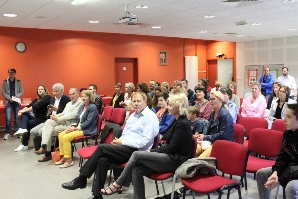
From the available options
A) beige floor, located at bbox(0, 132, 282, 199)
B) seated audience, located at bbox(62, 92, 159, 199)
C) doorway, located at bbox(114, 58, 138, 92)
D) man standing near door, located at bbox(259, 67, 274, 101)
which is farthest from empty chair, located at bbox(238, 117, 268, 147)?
doorway, located at bbox(114, 58, 138, 92)

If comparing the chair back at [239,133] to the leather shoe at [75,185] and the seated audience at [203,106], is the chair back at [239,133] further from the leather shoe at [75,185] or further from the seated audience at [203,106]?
the leather shoe at [75,185]

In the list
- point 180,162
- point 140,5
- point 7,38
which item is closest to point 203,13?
point 140,5

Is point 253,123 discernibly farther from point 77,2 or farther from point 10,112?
point 10,112

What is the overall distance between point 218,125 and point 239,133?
1.03 ft

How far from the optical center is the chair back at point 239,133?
402cm

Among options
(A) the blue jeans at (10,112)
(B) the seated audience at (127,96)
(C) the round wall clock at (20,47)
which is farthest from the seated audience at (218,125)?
(C) the round wall clock at (20,47)

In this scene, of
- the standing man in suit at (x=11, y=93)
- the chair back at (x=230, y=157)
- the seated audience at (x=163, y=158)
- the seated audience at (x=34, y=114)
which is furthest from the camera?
the standing man in suit at (x=11, y=93)

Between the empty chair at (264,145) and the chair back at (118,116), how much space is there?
8.32 feet

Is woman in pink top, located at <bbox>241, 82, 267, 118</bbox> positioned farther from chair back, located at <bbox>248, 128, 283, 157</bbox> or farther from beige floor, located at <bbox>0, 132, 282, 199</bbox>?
chair back, located at <bbox>248, 128, 283, 157</bbox>

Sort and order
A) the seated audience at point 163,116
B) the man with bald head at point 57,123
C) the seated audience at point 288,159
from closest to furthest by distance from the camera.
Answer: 1. the seated audience at point 288,159
2. the seated audience at point 163,116
3. the man with bald head at point 57,123

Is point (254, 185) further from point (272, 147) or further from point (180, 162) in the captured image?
point (180, 162)

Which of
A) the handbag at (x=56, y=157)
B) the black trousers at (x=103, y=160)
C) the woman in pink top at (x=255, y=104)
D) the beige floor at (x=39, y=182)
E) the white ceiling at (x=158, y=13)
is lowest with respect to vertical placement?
the beige floor at (x=39, y=182)

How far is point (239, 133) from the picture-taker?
4.05 meters

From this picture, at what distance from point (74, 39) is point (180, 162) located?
25.2ft
